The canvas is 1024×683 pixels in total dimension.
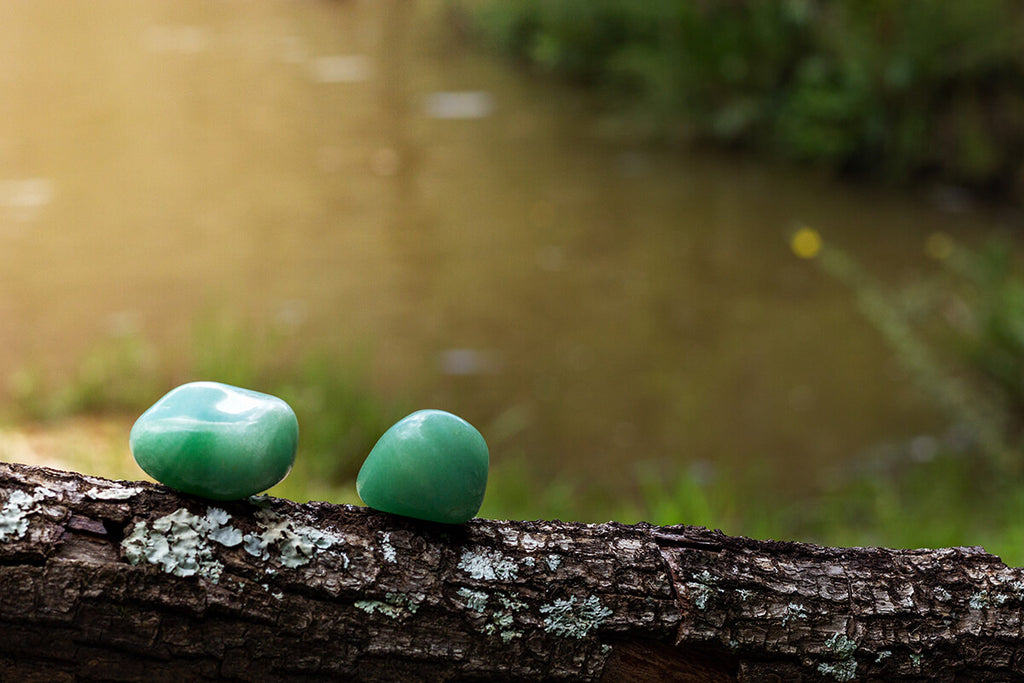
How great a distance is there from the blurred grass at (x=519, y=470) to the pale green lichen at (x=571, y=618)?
107 cm

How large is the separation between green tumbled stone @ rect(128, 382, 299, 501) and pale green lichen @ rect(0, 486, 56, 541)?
6 cm

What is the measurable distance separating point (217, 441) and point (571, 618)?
0.25 meters

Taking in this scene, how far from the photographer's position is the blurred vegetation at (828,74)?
125 inches

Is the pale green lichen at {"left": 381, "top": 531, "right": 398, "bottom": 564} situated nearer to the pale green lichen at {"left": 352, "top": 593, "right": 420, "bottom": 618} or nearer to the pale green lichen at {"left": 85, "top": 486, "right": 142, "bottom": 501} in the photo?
the pale green lichen at {"left": 352, "top": 593, "right": 420, "bottom": 618}

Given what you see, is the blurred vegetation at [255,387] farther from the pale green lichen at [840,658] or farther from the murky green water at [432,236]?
the pale green lichen at [840,658]

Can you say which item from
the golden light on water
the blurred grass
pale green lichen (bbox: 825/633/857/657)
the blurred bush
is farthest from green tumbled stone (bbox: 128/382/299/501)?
the golden light on water

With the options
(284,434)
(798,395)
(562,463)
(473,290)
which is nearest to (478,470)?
(284,434)

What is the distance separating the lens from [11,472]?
0.61 metres

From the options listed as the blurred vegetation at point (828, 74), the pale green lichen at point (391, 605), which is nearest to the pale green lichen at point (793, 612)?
the pale green lichen at point (391, 605)

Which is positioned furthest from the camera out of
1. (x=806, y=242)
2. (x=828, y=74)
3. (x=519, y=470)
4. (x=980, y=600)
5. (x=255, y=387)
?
(x=828, y=74)

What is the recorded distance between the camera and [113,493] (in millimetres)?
612

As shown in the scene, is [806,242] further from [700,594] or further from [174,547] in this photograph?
[174,547]

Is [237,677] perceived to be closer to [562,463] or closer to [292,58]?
[562,463]

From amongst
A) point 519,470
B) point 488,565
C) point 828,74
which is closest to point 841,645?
point 488,565
